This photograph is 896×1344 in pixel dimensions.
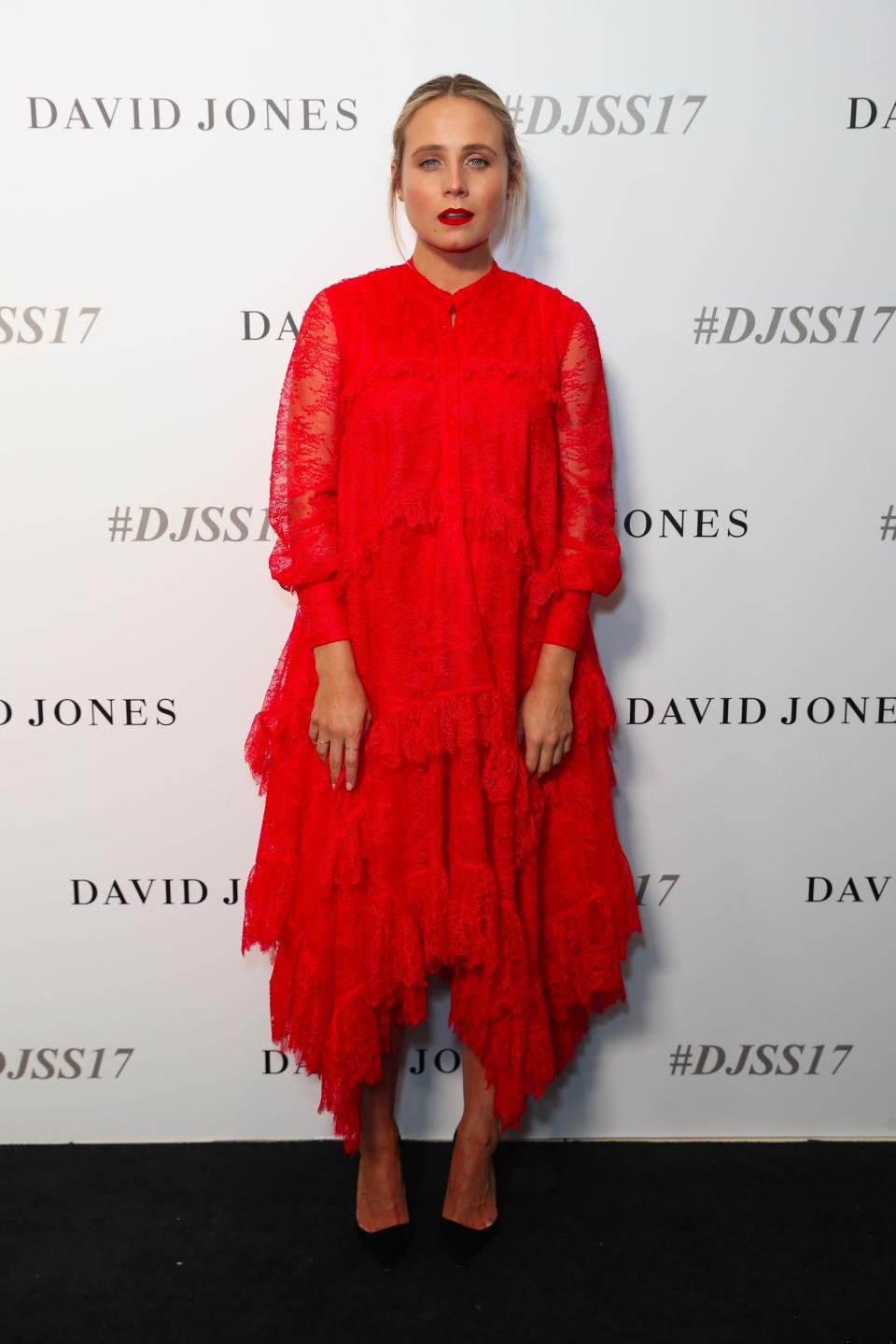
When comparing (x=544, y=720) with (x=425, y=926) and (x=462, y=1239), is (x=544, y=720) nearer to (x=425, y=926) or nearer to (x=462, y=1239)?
(x=425, y=926)

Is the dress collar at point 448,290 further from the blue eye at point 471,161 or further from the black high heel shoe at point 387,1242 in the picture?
the black high heel shoe at point 387,1242

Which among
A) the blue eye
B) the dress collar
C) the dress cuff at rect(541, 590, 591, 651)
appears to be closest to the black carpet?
the dress cuff at rect(541, 590, 591, 651)

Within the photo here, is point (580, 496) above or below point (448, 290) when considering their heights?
below

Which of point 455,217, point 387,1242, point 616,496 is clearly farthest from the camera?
point 616,496

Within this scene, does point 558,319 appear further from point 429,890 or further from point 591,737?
point 429,890

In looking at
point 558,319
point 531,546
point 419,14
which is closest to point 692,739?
point 531,546

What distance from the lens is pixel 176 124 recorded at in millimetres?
1724

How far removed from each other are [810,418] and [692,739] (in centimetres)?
55

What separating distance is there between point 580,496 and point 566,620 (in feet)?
0.57

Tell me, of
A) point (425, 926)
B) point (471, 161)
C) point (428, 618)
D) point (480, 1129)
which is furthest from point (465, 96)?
point (480, 1129)

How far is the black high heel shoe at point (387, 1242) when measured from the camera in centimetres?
169

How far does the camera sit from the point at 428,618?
5.08ft

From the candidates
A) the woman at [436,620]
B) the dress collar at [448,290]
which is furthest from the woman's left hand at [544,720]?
the dress collar at [448,290]

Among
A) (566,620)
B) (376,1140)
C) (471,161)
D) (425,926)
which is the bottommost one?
(376,1140)
